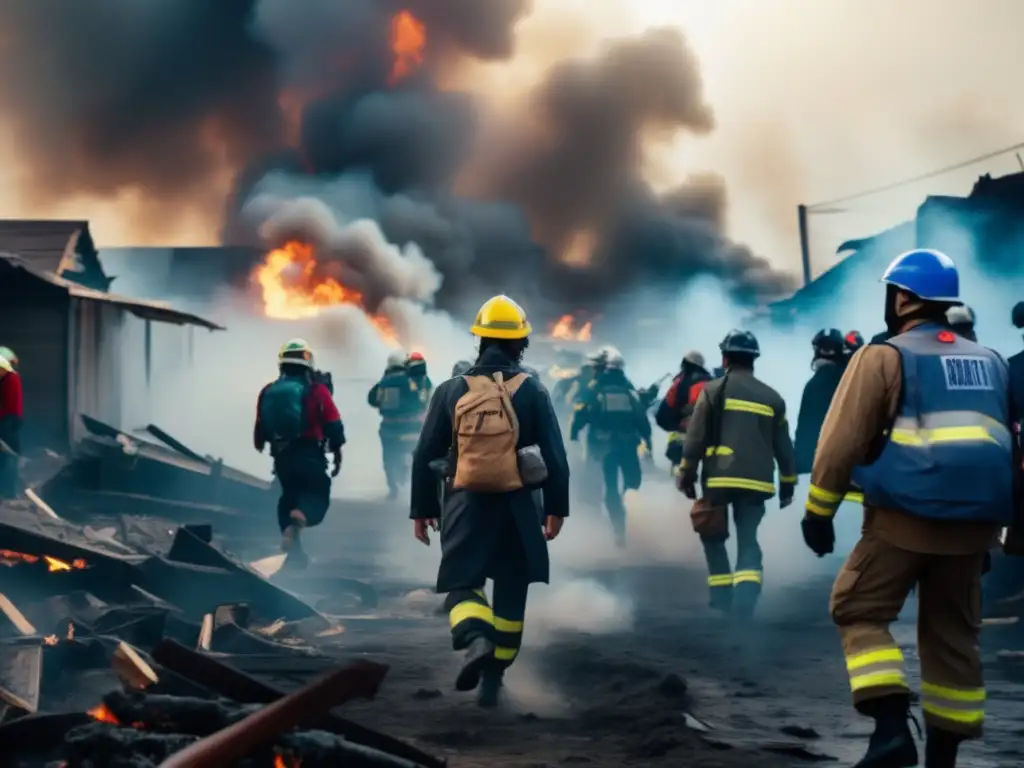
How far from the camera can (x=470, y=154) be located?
46.4m

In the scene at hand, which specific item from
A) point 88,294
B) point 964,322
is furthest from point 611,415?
point 88,294

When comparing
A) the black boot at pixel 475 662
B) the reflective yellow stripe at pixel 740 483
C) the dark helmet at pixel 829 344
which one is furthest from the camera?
the dark helmet at pixel 829 344

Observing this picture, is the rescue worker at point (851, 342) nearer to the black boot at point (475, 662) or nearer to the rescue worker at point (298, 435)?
the rescue worker at point (298, 435)

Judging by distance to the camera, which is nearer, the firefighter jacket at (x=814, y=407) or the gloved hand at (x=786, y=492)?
the gloved hand at (x=786, y=492)

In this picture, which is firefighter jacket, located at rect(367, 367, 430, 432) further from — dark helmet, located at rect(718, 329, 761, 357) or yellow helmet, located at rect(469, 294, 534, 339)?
yellow helmet, located at rect(469, 294, 534, 339)

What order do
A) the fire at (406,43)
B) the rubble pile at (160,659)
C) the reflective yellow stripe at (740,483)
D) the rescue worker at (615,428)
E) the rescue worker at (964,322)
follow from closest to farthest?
1. the rubble pile at (160,659)
2. the reflective yellow stripe at (740,483)
3. the rescue worker at (964,322)
4. the rescue worker at (615,428)
5. the fire at (406,43)

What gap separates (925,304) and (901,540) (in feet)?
2.73

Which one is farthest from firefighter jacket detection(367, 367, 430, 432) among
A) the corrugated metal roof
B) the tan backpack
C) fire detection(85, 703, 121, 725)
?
fire detection(85, 703, 121, 725)

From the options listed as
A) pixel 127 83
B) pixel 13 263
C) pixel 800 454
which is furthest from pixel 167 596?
pixel 127 83

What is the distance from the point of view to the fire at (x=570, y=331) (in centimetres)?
4200

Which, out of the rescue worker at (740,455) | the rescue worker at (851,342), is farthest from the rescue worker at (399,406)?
the rescue worker at (740,455)

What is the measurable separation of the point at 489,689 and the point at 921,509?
7.72ft

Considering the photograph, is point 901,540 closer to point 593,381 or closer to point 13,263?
point 593,381

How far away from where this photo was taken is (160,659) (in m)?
4.80
